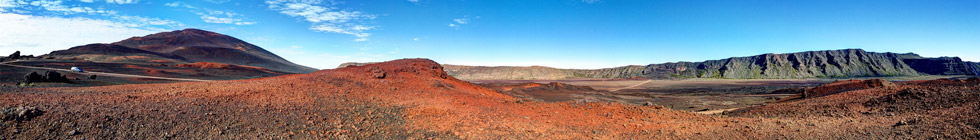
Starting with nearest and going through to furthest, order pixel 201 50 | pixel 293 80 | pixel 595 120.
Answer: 1. pixel 595 120
2. pixel 293 80
3. pixel 201 50

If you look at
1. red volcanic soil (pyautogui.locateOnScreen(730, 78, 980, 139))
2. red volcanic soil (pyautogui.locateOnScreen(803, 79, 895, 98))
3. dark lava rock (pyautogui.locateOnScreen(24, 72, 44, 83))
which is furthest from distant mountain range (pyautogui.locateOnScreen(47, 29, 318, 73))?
red volcanic soil (pyautogui.locateOnScreen(803, 79, 895, 98))

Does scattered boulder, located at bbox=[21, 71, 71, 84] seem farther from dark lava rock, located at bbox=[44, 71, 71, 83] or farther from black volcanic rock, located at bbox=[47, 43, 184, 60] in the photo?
black volcanic rock, located at bbox=[47, 43, 184, 60]

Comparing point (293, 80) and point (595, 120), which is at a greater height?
point (293, 80)

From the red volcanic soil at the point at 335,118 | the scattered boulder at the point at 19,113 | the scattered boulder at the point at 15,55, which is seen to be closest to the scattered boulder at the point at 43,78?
the red volcanic soil at the point at 335,118

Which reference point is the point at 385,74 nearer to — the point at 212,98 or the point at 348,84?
the point at 348,84

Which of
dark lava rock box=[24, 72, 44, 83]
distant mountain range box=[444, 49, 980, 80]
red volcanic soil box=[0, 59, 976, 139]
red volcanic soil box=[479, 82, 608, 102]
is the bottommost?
red volcanic soil box=[479, 82, 608, 102]

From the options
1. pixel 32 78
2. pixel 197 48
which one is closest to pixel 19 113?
pixel 32 78

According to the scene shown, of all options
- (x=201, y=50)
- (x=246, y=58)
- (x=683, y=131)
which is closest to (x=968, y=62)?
(x=683, y=131)
